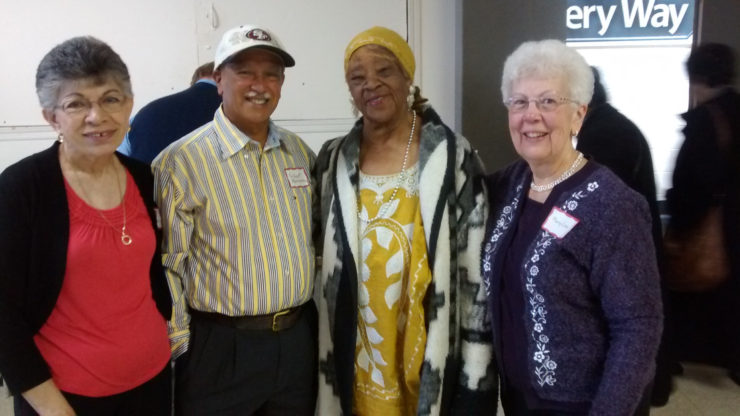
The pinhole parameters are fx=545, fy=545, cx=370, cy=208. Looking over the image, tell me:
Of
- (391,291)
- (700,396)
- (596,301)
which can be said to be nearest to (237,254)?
(391,291)

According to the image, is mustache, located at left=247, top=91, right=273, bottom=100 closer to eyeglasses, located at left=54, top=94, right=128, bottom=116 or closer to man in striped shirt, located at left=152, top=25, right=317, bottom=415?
man in striped shirt, located at left=152, top=25, right=317, bottom=415

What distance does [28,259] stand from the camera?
49.3 inches

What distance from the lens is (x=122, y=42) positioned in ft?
11.2

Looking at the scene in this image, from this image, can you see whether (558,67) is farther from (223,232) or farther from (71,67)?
(71,67)

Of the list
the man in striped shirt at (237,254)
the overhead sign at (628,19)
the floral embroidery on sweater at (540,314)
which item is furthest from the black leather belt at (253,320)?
the overhead sign at (628,19)

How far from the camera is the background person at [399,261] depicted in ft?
5.31

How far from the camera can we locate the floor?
2.95 meters

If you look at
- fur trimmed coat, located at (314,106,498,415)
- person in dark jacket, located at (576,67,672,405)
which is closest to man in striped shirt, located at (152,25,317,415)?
fur trimmed coat, located at (314,106,498,415)

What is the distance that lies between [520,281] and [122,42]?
120 inches

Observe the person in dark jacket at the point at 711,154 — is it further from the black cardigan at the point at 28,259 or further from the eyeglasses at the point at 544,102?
the black cardigan at the point at 28,259

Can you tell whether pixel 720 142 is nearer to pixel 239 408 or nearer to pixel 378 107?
pixel 378 107

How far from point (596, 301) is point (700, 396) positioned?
243cm

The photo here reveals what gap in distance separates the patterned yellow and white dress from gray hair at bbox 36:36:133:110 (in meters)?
0.80

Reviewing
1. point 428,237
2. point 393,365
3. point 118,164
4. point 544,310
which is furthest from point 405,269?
point 118,164
